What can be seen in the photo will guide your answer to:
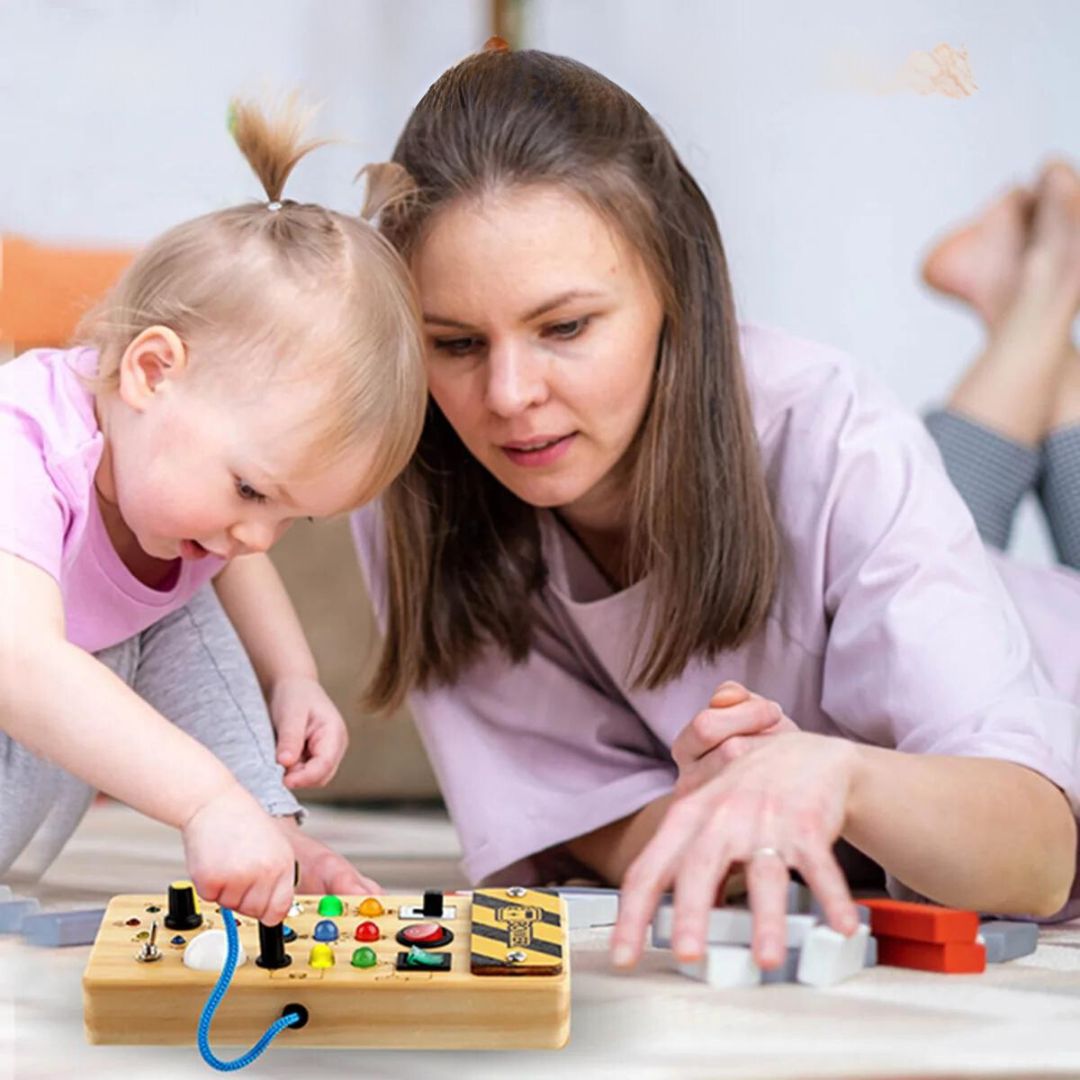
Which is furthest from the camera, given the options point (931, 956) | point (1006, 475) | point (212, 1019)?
point (1006, 475)

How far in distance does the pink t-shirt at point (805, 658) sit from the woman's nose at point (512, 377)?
12cm

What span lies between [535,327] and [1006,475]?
614 millimetres

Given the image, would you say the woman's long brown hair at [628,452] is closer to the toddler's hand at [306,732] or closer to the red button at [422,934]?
the toddler's hand at [306,732]

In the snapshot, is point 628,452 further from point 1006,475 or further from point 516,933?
point 1006,475

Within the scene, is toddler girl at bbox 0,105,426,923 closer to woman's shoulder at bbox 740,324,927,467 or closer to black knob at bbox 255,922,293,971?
black knob at bbox 255,922,293,971

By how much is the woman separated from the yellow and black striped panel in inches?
0.8

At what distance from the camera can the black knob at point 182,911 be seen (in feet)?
1.62

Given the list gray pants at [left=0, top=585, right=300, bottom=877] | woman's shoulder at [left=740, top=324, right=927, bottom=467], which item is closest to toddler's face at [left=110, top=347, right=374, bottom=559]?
gray pants at [left=0, top=585, right=300, bottom=877]

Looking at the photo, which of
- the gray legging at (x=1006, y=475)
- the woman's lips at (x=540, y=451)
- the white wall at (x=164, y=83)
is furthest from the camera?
the gray legging at (x=1006, y=475)

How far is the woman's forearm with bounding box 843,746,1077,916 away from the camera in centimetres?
55

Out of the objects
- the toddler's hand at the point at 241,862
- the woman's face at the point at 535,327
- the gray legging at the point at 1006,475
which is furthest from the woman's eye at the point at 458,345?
the gray legging at the point at 1006,475

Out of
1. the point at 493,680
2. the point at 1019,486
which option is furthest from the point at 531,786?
the point at 1019,486

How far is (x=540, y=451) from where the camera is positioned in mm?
650

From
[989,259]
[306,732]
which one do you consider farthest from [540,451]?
[989,259]
